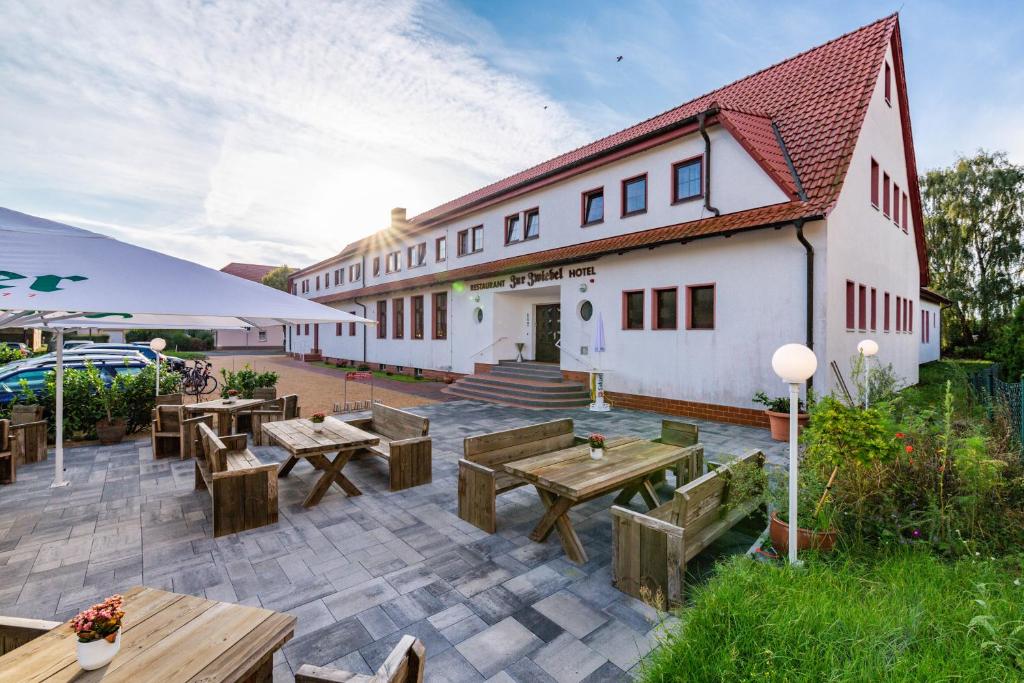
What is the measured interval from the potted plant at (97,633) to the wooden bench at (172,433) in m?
6.20

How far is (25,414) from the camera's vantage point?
7.38 meters

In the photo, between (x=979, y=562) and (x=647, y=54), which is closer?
(x=979, y=562)

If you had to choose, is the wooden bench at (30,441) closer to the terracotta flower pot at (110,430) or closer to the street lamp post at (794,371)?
the terracotta flower pot at (110,430)

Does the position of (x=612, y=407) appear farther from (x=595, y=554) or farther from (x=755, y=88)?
(x=755, y=88)

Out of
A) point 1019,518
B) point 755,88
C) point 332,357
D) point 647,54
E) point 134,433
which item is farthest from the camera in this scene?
point 332,357

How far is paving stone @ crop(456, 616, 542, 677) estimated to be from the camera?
2.70m

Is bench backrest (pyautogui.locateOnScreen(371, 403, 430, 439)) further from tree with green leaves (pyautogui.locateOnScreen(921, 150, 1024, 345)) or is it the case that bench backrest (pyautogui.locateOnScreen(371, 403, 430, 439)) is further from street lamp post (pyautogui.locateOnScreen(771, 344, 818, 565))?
tree with green leaves (pyautogui.locateOnScreen(921, 150, 1024, 345))

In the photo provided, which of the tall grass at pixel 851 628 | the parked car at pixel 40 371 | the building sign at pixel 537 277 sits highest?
the building sign at pixel 537 277

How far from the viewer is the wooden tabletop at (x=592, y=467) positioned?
154 inches

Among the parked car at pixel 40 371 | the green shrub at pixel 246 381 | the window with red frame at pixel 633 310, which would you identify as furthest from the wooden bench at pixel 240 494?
the window with red frame at pixel 633 310

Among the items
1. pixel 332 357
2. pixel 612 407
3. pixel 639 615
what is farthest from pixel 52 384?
pixel 332 357

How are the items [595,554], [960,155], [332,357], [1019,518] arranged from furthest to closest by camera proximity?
[332,357], [960,155], [595,554], [1019,518]

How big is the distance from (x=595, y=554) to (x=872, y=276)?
40.8 feet

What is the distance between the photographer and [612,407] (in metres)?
12.4
